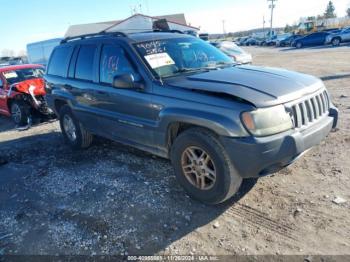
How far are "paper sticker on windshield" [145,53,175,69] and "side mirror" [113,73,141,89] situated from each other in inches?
12.2

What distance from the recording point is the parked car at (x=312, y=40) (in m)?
35.6

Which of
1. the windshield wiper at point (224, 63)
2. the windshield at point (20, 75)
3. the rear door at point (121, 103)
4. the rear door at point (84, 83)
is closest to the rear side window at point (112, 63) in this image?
the rear door at point (121, 103)

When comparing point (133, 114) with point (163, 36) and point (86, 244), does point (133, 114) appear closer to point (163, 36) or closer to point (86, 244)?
point (163, 36)

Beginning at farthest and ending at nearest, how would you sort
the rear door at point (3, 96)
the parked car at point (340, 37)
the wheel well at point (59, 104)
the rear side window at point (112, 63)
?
the parked car at point (340, 37)
the rear door at point (3, 96)
the wheel well at point (59, 104)
the rear side window at point (112, 63)

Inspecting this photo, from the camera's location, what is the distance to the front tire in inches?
136

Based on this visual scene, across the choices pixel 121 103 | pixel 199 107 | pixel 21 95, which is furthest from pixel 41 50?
pixel 199 107

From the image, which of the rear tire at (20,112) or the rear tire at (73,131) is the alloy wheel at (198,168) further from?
the rear tire at (20,112)

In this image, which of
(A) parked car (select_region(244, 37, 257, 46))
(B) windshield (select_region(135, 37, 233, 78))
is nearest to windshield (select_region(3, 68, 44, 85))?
(B) windshield (select_region(135, 37, 233, 78))

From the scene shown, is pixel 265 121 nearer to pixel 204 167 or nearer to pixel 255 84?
pixel 255 84

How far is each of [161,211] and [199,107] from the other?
4.22ft

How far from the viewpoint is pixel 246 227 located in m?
3.38

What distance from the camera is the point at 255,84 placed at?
3.62 m

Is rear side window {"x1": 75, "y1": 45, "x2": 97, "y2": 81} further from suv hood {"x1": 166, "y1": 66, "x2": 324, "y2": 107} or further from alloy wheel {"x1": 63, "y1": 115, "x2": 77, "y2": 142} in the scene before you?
suv hood {"x1": 166, "y1": 66, "x2": 324, "y2": 107}

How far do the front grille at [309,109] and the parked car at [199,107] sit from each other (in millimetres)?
11
